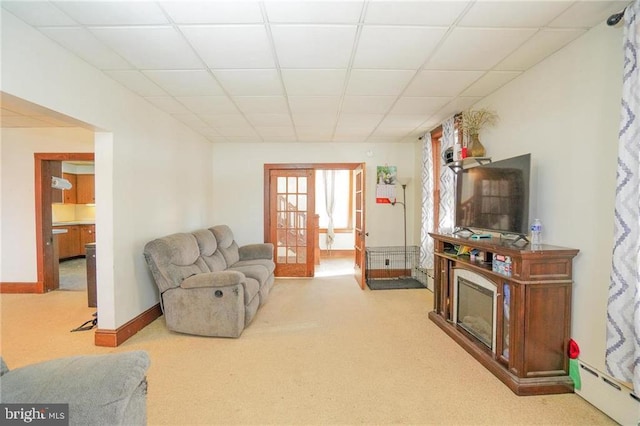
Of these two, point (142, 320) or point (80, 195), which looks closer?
point (142, 320)

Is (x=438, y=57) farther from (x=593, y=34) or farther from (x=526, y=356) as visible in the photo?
(x=526, y=356)

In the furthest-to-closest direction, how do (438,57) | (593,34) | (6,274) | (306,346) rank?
(6,274) → (306,346) → (438,57) → (593,34)

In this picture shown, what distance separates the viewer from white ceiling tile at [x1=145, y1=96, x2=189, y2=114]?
3.01 meters

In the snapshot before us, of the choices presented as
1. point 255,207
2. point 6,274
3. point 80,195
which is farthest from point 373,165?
point 80,195

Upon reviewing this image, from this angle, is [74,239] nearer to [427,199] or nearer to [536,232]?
[427,199]

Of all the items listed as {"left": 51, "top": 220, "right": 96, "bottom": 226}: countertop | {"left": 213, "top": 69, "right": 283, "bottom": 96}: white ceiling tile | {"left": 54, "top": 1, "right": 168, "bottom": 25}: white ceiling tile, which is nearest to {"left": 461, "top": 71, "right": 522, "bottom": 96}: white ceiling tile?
{"left": 213, "top": 69, "right": 283, "bottom": 96}: white ceiling tile

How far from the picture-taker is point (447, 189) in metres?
3.71

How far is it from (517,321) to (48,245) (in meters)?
5.90

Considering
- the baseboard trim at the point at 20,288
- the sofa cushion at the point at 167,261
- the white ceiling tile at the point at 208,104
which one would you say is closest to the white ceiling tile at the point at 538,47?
the white ceiling tile at the point at 208,104

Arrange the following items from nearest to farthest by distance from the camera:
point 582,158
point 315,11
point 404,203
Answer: point 315,11 < point 582,158 < point 404,203

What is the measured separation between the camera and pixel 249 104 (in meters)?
3.17

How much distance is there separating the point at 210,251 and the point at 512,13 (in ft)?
12.1

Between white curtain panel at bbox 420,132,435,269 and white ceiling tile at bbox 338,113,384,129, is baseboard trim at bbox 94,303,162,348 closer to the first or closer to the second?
white ceiling tile at bbox 338,113,384,129

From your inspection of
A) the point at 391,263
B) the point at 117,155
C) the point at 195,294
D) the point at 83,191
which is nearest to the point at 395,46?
the point at 117,155
